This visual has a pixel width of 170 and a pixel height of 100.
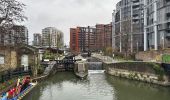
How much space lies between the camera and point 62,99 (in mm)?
34969

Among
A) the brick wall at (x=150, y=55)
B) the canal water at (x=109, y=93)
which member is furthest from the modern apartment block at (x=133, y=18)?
the canal water at (x=109, y=93)

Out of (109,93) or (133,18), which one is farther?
(133,18)

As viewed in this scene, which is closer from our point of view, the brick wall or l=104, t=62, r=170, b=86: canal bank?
l=104, t=62, r=170, b=86: canal bank

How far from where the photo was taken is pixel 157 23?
8994cm

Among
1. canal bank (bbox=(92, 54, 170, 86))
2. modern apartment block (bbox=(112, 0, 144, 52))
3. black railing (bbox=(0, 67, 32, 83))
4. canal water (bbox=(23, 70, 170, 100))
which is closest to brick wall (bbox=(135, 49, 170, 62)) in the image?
canal bank (bbox=(92, 54, 170, 86))

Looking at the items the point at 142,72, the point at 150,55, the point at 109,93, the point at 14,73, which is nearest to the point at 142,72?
the point at 142,72

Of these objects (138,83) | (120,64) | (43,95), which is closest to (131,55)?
(120,64)

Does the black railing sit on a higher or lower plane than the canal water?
higher

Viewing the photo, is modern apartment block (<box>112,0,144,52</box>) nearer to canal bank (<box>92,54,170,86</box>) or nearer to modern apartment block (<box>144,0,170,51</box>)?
modern apartment block (<box>144,0,170,51</box>)

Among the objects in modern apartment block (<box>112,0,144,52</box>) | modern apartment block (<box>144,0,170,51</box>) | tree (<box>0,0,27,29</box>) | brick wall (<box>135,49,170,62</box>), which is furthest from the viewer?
modern apartment block (<box>112,0,144,52</box>)

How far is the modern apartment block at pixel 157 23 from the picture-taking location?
8544 cm

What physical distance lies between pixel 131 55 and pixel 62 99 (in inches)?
1872

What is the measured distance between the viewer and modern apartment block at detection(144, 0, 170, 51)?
85.4 m

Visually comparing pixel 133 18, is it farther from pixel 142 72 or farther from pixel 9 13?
pixel 9 13
